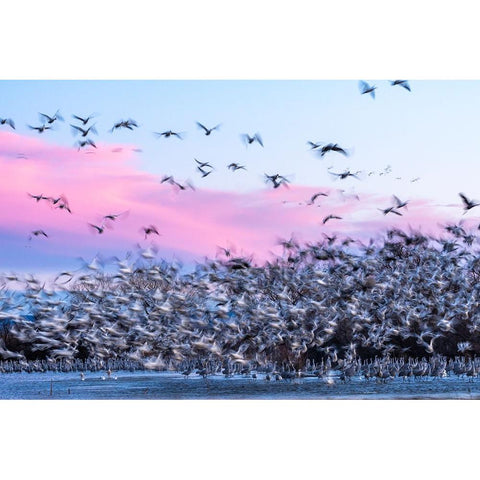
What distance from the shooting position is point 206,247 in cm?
1124

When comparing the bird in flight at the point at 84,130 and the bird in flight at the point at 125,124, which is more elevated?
the bird in flight at the point at 125,124

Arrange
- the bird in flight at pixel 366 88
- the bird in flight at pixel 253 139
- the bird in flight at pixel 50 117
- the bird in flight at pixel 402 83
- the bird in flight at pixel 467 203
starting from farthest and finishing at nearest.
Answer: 1. the bird in flight at pixel 50 117
2. the bird in flight at pixel 253 139
3. the bird in flight at pixel 366 88
4. the bird in flight at pixel 402 83
5. the bird in flight at pixel 467 203

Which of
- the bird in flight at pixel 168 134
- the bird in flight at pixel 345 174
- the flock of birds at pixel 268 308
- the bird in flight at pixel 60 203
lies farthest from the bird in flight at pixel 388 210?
the bird in flight at pixel 60 203

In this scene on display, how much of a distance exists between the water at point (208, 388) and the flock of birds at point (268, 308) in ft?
0.41

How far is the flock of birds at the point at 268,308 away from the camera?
36.9 ft

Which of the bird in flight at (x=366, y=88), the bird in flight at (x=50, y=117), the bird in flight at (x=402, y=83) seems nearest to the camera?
the bird in flight at (x=402, y=83)

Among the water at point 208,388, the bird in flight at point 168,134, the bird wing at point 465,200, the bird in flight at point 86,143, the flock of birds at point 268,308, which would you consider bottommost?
the water at point 208,388

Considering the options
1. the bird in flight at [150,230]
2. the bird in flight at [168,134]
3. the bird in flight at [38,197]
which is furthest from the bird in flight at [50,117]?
the bird in flight at [150,230]

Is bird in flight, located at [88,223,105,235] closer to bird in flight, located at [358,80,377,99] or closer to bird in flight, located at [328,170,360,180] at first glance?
bird in flight, located at [328,170,360,180]

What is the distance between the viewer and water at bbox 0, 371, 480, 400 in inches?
424

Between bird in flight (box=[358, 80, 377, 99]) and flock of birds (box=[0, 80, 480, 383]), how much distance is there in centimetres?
3

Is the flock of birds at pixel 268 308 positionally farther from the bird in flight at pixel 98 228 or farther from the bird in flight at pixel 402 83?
the bird in flight at pixel 402 83

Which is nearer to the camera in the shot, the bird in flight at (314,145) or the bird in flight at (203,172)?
the bird in flight at (314,145)

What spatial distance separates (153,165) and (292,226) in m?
1.63
